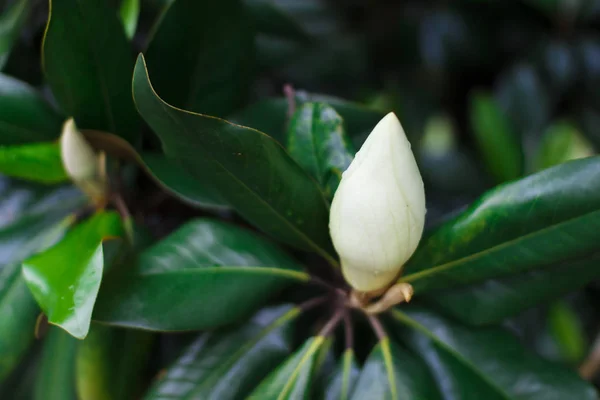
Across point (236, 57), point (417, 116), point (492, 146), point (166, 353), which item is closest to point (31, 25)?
point (236, 57)

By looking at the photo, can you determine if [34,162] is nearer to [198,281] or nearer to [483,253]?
[198,281]

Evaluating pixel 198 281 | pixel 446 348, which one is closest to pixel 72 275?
pixel 198 281

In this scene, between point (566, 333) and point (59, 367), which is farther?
point (566, 333)

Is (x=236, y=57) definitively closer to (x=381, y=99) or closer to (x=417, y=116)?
(x=381, y=99)

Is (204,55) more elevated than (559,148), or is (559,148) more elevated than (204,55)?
(204,55)

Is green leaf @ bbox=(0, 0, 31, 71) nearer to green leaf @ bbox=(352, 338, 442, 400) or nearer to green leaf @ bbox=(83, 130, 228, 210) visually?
green leaf @ bbox=(83, 130, 228, 210)
